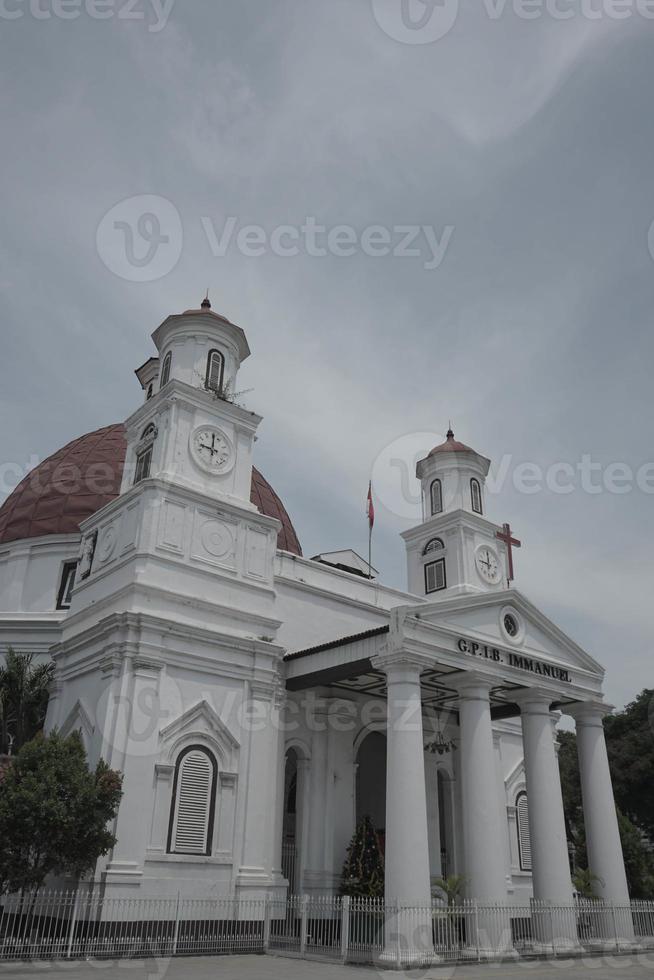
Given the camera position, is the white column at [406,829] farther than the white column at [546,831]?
No

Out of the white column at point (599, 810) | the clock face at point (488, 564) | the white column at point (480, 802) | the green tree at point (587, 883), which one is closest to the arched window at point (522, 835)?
the white column at point (599, 810)

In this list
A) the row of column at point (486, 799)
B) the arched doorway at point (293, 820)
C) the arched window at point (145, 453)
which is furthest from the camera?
the arched window at point (145, 453)

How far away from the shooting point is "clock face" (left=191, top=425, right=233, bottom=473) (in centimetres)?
2506

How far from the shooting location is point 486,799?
66.4 ft

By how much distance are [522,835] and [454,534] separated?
12.3m

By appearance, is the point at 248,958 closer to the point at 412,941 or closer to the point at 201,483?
the point at 412,941

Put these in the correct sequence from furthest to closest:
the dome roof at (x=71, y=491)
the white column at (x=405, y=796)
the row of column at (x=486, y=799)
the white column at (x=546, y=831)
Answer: the dome roof at (x=71, y=491)
the white column at (x=546, y=831)
the row of column at (x=486, y=799)
the white column at (x=405, y=796)

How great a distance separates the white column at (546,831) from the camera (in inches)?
805

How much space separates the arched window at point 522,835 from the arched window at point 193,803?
14.8 metres

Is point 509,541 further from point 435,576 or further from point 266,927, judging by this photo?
point 266,927

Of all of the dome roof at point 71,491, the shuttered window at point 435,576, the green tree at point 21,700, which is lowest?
the green tree at point 21,700

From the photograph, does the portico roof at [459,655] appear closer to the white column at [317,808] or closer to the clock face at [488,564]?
the white column at [317,808]

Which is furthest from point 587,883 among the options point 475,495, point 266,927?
point 475,495

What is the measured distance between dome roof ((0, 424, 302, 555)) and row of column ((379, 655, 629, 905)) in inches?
532
